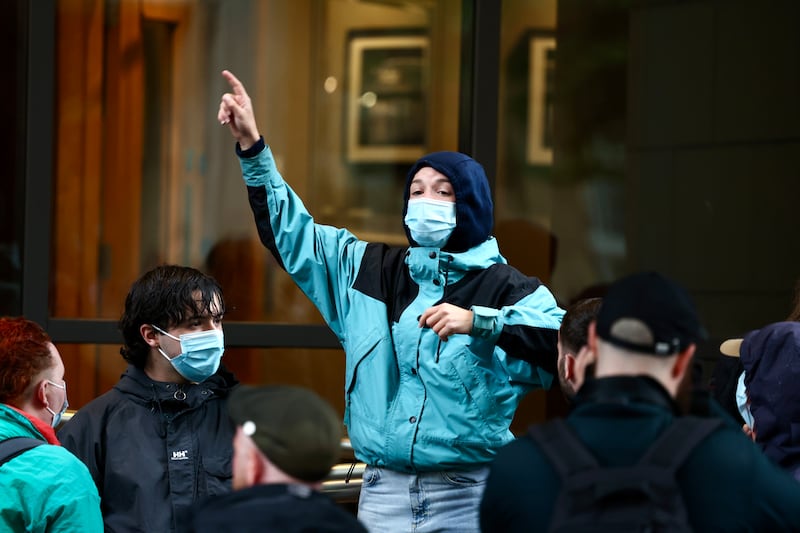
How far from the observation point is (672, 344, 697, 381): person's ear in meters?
2.67

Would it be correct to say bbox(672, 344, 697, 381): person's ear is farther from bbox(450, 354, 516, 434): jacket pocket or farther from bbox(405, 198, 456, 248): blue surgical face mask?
bbox(405, 198, 456, 248): blue surgical face mask

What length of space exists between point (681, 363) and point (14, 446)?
1.85m

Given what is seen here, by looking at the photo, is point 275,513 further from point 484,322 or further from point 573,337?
point 484,322

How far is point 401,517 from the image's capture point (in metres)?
3.79

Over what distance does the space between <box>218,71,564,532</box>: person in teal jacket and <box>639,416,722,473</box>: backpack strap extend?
3.64 ft

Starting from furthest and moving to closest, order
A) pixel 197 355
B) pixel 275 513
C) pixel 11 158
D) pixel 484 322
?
pixel 11 158
pixel 197 355
pixel 484 322
pixel 275 513

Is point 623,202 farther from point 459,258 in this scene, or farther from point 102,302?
point 459,258

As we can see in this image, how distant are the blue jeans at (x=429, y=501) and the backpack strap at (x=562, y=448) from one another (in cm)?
122

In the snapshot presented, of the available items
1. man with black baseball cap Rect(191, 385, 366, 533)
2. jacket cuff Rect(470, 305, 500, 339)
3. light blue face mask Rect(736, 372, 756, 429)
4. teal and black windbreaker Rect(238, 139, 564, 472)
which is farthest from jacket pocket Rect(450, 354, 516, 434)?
man with black baseball cap Rect(191, 385, 366, 533)

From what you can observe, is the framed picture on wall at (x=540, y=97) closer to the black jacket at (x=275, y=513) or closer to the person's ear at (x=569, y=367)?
the person's ear at (x=569, y=367)

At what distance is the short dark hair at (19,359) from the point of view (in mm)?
3621

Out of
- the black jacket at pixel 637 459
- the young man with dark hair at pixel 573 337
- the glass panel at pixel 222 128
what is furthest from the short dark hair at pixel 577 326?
the glass panel at pixel 222 128

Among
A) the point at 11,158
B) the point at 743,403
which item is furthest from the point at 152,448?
the point at 11,158

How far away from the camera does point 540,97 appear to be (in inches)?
284
